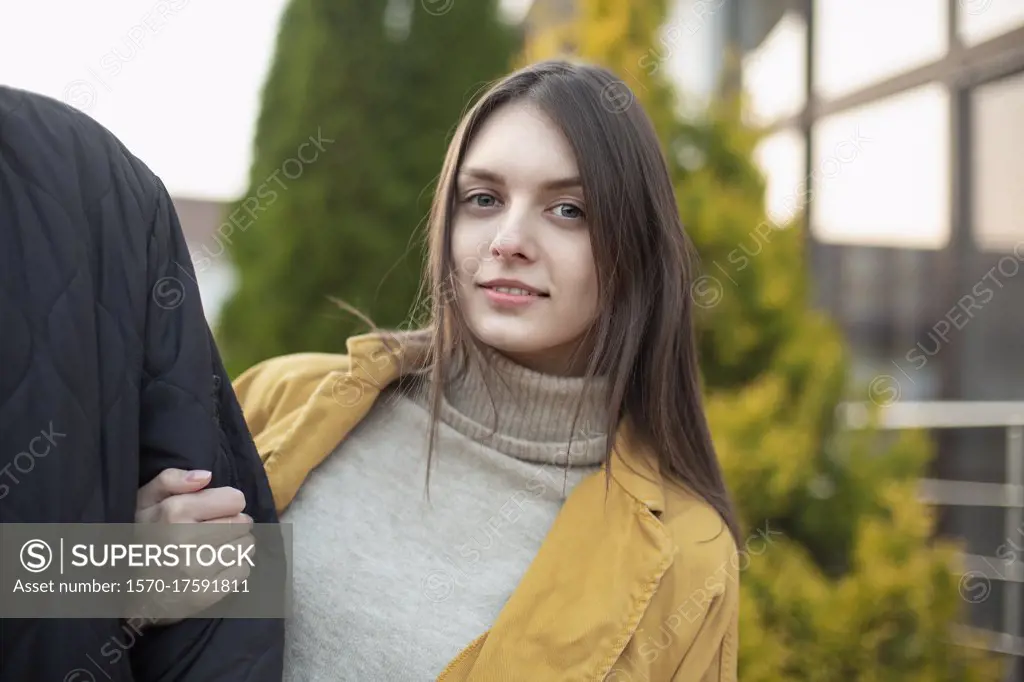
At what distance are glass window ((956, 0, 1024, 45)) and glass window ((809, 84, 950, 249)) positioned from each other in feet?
0.91

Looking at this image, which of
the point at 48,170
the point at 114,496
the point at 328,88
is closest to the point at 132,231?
the point at 48,170

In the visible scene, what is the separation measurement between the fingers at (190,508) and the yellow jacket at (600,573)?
15.2 inches

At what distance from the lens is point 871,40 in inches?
169

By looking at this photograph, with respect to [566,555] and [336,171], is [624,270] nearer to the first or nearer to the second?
[566,555]

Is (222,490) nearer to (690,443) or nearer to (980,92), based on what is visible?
(690,443)

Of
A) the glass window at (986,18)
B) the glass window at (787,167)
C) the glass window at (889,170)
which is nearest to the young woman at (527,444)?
the glass window at (986,18)

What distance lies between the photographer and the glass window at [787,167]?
4.71 m

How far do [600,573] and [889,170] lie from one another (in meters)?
3.25

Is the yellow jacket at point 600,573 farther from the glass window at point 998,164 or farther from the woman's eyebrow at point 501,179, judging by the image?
the glass window at point 998,164

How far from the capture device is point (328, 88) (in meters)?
4.00

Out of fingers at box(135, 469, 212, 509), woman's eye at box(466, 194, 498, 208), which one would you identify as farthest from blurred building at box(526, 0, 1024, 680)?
fingers at box(135, 469, 212, 509)

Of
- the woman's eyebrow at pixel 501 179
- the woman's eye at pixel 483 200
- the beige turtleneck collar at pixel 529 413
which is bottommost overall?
the beige turtleneck collar at pixel 529 413

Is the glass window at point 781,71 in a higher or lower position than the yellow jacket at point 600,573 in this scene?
higher

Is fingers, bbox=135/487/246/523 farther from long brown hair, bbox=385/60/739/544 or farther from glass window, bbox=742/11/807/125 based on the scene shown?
glass window, bbox=742/11/807/125
